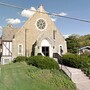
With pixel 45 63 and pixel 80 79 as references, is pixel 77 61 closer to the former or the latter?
pixel 80 79

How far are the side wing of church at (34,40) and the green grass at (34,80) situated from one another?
1225 cm

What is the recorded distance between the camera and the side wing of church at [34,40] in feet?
101

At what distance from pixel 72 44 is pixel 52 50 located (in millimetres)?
14302

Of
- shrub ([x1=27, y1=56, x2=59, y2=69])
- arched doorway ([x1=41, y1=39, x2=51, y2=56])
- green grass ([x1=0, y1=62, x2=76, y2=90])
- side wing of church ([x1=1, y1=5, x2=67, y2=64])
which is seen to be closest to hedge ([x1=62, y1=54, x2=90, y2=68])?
shrub ([x1=27, y1=56, x2=59, y2=69])

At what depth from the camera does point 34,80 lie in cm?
1645

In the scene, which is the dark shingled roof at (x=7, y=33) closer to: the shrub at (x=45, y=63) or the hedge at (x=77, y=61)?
the shrub at (x=45, y=63)

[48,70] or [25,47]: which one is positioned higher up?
[25,47]

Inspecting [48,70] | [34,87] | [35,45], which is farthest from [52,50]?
[34,87]

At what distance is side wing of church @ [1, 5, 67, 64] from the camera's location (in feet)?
101

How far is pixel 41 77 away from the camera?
1728 cm

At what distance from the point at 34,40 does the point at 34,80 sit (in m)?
16.5

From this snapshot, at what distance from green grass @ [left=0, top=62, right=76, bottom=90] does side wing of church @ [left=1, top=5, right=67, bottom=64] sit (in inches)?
482

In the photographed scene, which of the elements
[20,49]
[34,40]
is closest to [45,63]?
[20,49]

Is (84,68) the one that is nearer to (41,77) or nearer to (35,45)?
(41,77)
